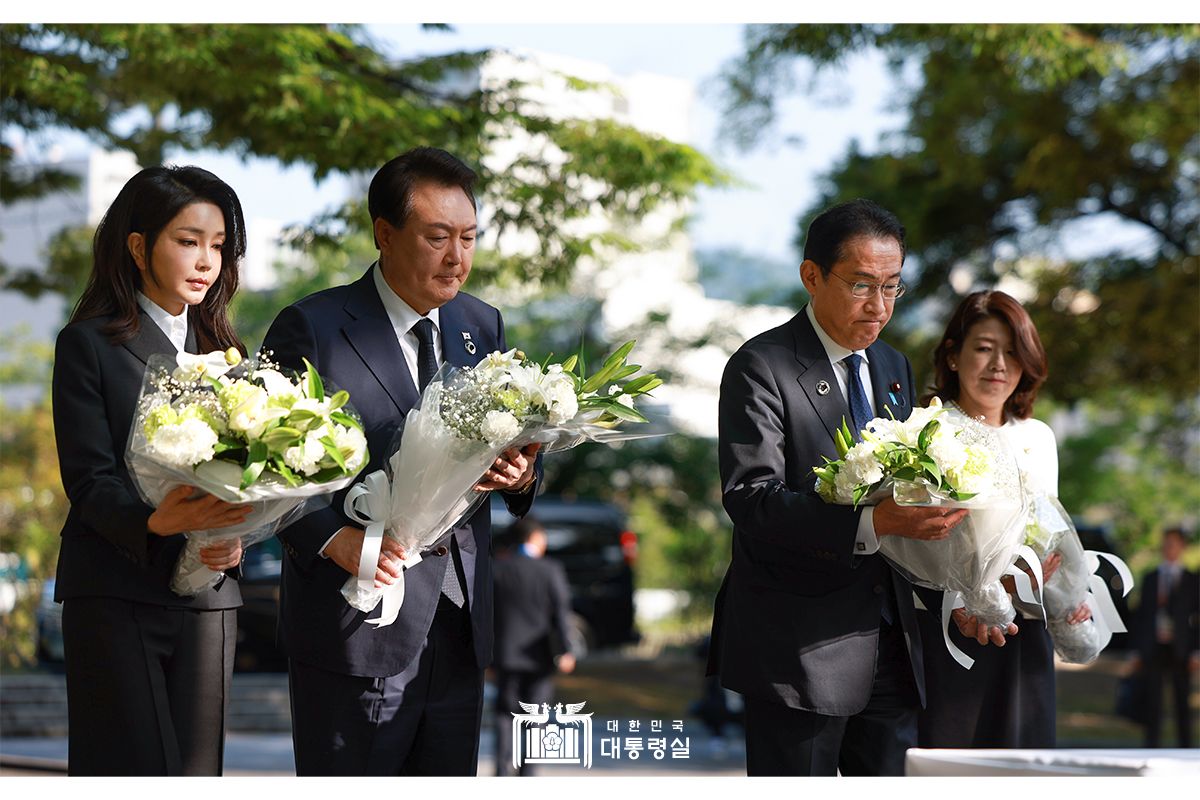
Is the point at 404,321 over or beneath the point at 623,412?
over

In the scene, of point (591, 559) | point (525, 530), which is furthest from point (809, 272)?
point (591, 559)

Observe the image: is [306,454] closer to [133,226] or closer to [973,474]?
[133,226]

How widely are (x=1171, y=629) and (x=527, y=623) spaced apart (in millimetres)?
5018

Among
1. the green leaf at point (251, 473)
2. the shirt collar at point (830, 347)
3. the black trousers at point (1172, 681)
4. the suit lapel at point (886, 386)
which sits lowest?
the black trousers at point (1172, 681)

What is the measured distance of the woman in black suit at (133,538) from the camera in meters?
2.84

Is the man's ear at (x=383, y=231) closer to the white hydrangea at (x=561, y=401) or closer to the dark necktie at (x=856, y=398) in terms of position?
the white hydrangea at (x=561, y=401)

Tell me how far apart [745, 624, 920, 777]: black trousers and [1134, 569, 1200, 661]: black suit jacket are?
25.1 feet

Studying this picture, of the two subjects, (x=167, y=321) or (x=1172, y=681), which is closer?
(x=167, y=321)

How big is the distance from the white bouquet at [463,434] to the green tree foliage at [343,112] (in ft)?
11.8

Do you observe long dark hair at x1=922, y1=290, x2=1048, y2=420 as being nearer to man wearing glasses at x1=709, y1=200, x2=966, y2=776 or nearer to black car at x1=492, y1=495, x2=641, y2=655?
man wearing glasses at x1=709, y1=200, x2=966, y2=776

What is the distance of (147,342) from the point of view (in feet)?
9.72

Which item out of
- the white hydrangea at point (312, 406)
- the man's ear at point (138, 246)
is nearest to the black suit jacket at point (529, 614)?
the man's ear at point (138, 246)

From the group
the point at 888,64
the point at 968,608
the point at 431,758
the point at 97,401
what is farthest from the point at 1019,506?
the point at 888,64

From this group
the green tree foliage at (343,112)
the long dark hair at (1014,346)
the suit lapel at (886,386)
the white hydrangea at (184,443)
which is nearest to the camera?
the white hydrangea at (184,443)
